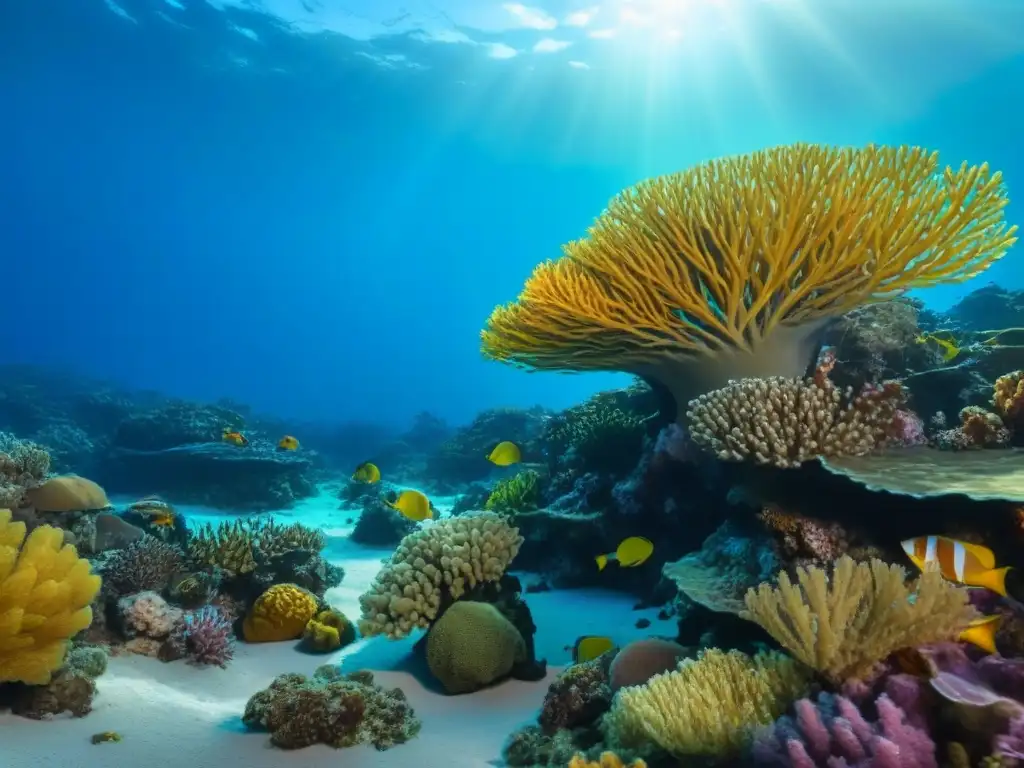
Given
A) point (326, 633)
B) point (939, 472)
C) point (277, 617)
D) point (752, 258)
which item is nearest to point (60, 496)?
point (277, 617)

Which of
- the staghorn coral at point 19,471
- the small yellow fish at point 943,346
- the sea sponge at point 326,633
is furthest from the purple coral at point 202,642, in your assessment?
the small yellow fish at point 943,346

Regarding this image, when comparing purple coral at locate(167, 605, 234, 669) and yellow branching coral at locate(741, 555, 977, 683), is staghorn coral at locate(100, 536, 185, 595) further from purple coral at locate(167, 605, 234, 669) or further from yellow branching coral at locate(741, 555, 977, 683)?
yellow branching coral at locate(741, 555, 977, 683)

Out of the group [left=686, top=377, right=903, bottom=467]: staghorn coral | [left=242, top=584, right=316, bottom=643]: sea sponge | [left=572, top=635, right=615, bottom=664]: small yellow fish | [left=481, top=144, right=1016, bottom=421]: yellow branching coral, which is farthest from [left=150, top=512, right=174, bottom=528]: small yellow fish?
[left=686, top=377, right=903, bottom=467]: staghorn coral

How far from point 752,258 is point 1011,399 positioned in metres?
2.25

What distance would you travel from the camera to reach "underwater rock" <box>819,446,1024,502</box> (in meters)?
3.27

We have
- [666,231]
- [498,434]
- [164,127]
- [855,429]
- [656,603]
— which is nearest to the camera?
[855,429]

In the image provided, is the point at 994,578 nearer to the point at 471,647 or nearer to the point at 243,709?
the point at 471,647

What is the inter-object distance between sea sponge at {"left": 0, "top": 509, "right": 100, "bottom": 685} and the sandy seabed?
39 cm

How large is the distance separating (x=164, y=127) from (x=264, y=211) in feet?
124

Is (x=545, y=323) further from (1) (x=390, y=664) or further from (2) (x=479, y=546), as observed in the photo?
(1) (x=390, y=664)

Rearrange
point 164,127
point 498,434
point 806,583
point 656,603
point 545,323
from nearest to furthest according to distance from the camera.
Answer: point 806,583 < point 545,323 < point 656,603 < point 498,434 < point 164,127

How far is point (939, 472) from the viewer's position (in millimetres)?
A: 3805

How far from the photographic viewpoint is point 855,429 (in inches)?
171

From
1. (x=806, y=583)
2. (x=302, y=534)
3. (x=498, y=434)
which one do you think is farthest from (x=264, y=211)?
(x=806, y=583)
